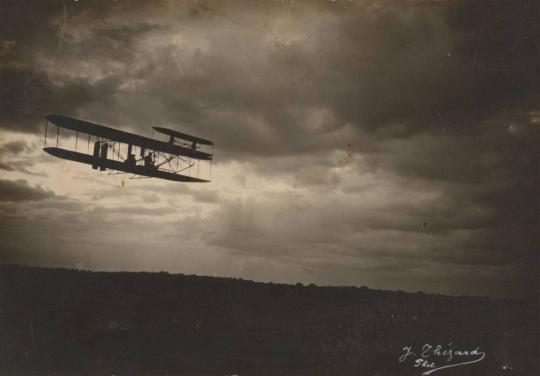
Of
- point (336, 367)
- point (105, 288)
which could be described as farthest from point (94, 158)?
point (336, 367)

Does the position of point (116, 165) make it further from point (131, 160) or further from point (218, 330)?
point (218, 330)

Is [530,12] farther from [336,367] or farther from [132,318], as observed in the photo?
[132,318]
